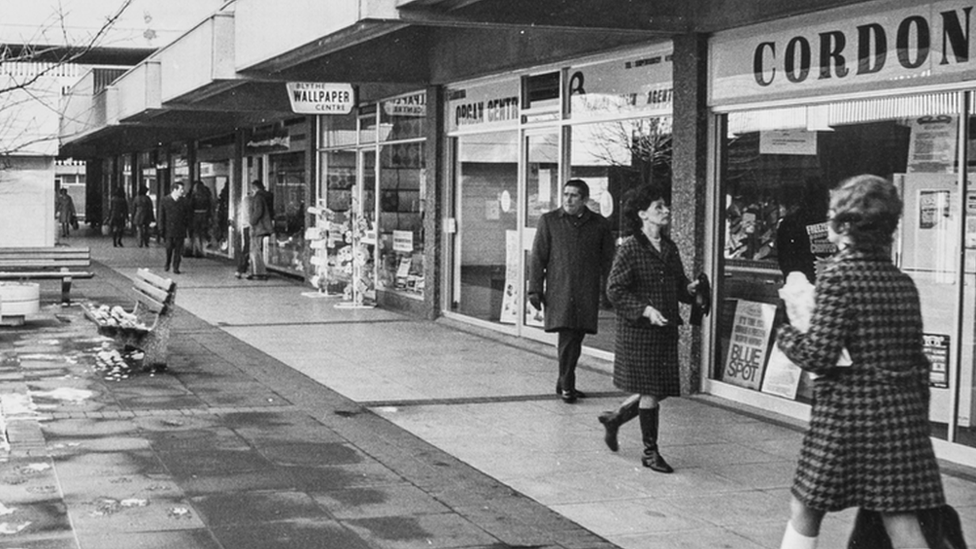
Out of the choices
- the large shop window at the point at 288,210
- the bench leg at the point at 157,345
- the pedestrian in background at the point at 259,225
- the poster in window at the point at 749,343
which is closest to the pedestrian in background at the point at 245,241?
the pedestrian in background at the point at 259,225

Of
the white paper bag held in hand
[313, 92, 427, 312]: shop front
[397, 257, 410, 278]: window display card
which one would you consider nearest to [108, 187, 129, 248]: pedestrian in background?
[313, 92, 427, 312]: shop front

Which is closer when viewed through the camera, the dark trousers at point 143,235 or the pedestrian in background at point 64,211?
the dark trousers at point 143,235

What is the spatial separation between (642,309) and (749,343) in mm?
2989

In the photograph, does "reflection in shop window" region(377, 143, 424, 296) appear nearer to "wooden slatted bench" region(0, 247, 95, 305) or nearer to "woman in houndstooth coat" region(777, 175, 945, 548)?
"wooden slatted bench" region(0, 247, 95, 305)

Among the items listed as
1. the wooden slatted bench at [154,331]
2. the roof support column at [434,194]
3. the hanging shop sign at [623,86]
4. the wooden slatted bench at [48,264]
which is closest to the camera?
the hanging shop sign at [623,86]

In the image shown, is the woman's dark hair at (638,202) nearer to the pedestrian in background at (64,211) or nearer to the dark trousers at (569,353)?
the dark trousers at (569,353)

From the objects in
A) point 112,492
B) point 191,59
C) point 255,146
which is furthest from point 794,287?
point 255,146

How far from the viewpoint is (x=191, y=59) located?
754 inches

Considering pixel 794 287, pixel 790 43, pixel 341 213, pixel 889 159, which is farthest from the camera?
pixel 341 213

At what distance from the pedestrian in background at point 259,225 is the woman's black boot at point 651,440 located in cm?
1581

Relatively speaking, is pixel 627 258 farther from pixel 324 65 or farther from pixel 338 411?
pixel 324 65

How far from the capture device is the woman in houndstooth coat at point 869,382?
4.54 meters

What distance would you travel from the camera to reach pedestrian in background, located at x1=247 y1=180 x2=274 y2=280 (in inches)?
899

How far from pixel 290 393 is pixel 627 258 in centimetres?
370
